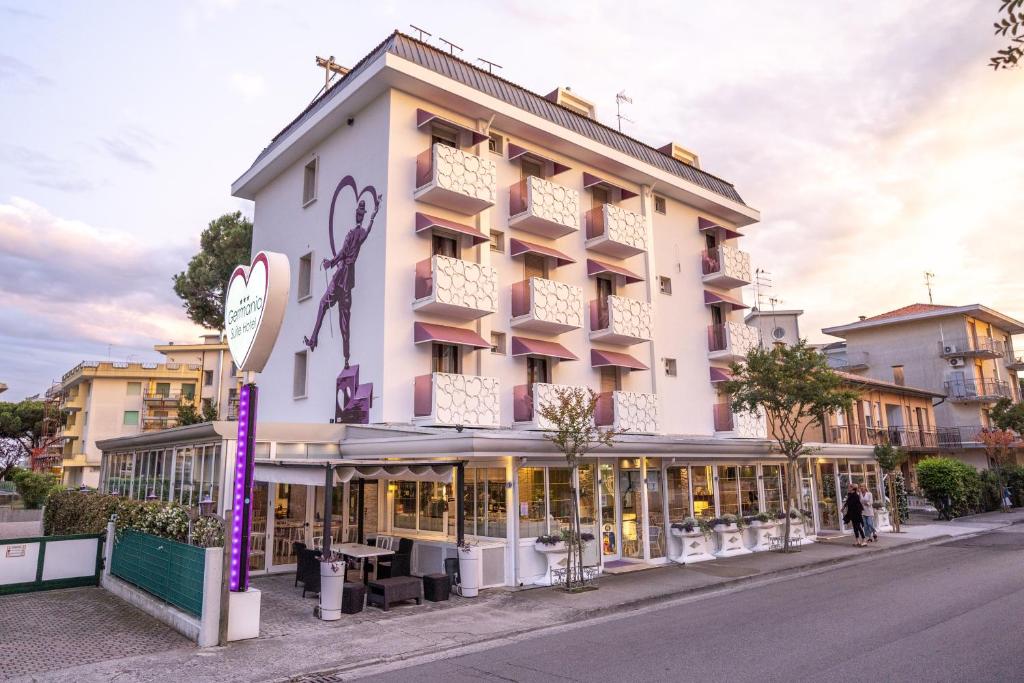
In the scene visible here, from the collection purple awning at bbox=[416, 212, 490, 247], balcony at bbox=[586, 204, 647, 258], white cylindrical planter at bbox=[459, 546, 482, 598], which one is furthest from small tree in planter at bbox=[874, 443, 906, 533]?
white cylindrical planter at bbox=[459, 546, 482, 598]

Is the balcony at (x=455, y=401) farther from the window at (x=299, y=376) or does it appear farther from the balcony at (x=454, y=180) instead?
the window at (x=299, y=376)

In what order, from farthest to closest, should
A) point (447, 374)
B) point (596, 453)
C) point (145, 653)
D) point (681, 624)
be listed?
point (447, 374), point (596, 453), point (681, 624), point (145, 653)

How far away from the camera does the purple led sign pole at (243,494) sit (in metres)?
10.2

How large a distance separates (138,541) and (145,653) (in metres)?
4.08

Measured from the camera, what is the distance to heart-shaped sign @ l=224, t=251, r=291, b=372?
1084 cm

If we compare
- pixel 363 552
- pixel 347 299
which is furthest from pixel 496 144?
pixel 363 552

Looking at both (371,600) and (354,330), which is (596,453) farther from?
(354,330)

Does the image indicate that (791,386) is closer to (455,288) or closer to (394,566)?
(455,288)

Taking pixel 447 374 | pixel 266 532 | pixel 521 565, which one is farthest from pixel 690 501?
pixel 266 532

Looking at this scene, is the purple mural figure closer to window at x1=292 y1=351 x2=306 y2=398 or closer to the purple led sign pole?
window at x1=292 y1=351 x2=306 y2=398

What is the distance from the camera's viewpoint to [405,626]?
11336mm

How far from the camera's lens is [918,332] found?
153 feet

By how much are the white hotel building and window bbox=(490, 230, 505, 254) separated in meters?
0.08

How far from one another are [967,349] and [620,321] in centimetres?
3406
